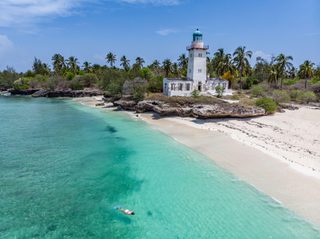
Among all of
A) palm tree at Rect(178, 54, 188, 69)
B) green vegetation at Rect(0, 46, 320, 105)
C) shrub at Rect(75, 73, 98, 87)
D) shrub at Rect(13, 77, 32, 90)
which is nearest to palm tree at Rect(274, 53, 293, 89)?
green vegetation at Rect(0, 46, 320, 105)

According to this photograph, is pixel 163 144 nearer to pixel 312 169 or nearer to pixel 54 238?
pixel 312 169

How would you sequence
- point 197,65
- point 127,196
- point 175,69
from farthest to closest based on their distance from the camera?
point 175,69, point 197,65, point 127,196

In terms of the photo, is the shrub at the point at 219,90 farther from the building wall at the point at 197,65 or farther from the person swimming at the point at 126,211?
the person swimming at the point at 126,211

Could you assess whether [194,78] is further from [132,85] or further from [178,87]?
[132,85]

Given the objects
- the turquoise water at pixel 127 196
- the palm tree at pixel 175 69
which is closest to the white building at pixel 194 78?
the turquoise water at pixel 127 196

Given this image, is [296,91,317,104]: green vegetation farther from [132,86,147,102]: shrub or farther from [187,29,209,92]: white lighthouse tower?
[132,86,147,102]: shrub

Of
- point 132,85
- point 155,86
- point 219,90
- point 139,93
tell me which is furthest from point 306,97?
point 132,85

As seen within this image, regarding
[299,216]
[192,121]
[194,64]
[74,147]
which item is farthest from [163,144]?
[194,64]
